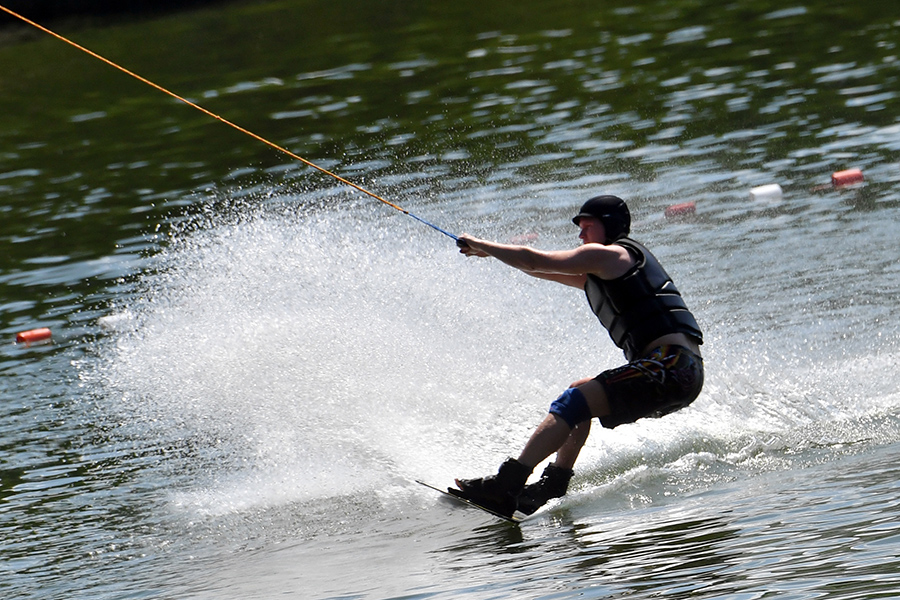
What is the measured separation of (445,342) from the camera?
9.91m

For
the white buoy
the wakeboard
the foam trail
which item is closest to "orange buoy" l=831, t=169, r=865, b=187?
the white buoy

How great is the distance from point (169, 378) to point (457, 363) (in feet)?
8.36

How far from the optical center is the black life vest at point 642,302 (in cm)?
736

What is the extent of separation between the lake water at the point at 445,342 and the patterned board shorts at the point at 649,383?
49cm

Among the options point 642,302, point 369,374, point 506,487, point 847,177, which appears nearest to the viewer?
point 506,487

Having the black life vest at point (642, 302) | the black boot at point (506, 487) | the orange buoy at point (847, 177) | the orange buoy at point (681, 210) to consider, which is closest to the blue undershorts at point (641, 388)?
the black life vest at point (642, 302)

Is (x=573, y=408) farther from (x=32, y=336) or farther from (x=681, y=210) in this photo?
(x=32, y=336)

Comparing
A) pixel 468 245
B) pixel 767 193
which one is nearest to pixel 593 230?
pixel 468 245

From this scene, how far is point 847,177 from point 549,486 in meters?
7.13

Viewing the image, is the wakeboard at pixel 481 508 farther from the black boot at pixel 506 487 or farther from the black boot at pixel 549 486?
the black boot at pixel 549 486

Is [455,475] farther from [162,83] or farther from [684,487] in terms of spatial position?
[162,83]

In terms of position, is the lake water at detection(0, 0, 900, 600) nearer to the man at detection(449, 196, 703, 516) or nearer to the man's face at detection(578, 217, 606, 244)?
the man at detection(449, 196, 703, 516)

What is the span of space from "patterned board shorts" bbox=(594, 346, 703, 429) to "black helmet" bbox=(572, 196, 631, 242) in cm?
71

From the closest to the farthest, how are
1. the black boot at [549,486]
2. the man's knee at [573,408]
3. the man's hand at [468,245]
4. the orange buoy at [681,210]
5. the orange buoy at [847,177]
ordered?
1. the man's knee at [573,408]
2. the man's hand at [468,245]
3. the black boot at [549,486]
4. the orange buoy at [681,210]
5. the orange buoy at [847,177]
